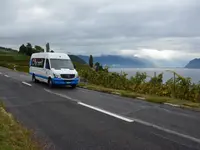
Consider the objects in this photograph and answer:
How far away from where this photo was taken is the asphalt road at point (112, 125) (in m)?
5.60

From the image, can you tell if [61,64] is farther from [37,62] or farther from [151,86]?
[151,86]

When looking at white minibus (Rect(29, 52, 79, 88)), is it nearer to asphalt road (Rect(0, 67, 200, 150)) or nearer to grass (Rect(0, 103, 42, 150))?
asphalt road (Rect(0, 67, 200, 150))

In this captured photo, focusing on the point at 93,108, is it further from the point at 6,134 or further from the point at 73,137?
the point at 6,134

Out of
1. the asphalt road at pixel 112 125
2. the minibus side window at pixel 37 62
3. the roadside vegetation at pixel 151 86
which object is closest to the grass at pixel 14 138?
the asphalt road at pixel 112 125

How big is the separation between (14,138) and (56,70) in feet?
41.5

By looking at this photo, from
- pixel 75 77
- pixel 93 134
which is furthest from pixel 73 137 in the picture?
pixel 75 77

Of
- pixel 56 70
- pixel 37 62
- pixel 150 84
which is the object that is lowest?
pixel 150 84

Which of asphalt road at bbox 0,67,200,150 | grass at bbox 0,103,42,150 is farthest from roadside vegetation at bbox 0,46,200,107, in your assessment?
grass at bbox 0,103,42,150

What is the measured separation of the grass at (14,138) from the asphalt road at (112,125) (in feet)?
1.01

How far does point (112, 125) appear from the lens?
7203mm

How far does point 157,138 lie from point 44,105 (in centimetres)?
591

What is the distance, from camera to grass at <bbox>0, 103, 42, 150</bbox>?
16.8 feet

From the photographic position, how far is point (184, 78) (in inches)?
504

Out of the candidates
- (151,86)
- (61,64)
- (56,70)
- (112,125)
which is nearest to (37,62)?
(61,64)
